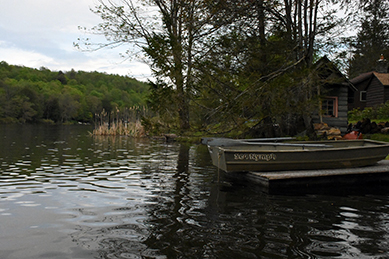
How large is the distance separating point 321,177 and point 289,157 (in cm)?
94

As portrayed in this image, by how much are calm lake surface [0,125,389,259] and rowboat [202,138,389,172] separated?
648mm

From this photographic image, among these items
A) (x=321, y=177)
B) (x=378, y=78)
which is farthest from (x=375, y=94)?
(x=321, y=177)

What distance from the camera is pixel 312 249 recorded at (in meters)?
4.35

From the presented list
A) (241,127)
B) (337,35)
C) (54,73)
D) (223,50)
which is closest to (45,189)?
(241,127)

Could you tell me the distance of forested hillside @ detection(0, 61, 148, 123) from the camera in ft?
249

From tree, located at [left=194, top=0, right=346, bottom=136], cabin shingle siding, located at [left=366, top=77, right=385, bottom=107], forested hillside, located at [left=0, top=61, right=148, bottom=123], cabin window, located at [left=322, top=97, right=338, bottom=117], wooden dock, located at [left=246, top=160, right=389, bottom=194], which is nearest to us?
wooden dock, located at [left=246, top=160, right=389, bottom=194]

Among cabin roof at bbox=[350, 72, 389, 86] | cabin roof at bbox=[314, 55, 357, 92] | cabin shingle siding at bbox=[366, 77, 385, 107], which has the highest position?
cabin roof at bbox=[350, 72, 389, 86]

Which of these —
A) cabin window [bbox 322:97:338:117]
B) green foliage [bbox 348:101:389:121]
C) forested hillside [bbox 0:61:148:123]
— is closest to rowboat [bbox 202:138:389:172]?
cabin window [bbox 322:97:338:117]

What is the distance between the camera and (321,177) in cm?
852

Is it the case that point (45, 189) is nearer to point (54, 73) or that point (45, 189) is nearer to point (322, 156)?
point (322, 156)

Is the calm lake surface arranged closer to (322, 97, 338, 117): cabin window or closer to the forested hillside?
(322, 97, 338, 117): cabin window

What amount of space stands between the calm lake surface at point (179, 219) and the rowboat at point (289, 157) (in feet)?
2.13

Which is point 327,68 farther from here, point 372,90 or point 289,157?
point 372,90

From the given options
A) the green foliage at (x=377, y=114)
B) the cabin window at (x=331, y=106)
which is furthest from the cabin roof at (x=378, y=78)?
the cabin window at (x=331, y=106)
